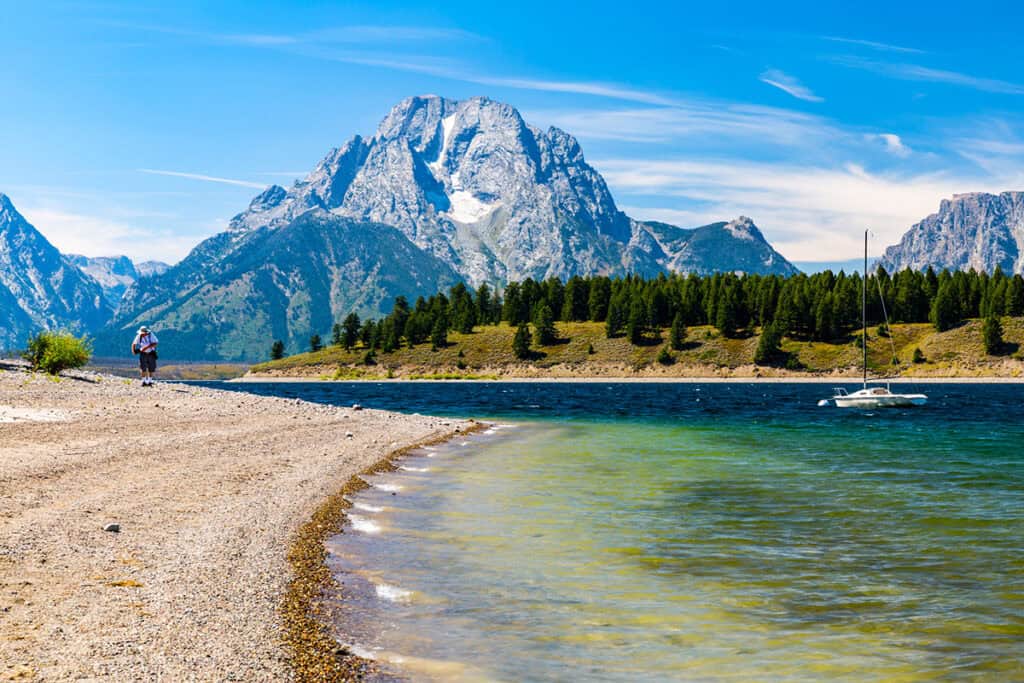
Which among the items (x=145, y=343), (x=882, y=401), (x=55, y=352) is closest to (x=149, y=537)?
(x=145, y=343)

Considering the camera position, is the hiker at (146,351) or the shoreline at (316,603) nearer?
the shoreline at (316,603)

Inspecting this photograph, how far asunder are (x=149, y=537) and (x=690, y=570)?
1108cm

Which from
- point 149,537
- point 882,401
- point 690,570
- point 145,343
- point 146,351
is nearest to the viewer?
point 149,537

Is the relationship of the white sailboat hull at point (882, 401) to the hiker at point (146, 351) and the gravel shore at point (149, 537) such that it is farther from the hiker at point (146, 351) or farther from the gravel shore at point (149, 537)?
the hiker at point (146, 351)

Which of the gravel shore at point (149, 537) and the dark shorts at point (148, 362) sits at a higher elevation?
the dark shorts at point (148, 362)

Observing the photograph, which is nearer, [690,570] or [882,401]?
[690,570]

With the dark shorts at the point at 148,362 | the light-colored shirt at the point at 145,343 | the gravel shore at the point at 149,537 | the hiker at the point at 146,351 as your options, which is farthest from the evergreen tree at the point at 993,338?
the gravel shore at the point at 149,537

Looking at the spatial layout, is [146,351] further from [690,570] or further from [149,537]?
[690,570]

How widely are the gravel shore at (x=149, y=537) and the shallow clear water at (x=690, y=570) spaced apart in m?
1.87

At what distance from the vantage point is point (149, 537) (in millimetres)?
16328

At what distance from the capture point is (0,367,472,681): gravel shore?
10.2m

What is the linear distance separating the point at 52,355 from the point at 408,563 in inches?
1822

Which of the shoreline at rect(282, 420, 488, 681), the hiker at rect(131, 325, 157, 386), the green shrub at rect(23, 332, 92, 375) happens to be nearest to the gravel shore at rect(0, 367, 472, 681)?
the shoreline at rect(282, 420, 488, 681)

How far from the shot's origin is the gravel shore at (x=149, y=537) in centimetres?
1023
